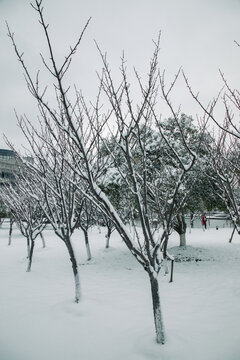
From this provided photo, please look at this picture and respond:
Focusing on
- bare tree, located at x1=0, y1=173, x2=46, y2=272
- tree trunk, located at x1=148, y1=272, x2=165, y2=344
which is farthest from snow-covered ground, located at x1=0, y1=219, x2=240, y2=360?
bare tree, located at x1=0, y1=173, x2=46, y2=272

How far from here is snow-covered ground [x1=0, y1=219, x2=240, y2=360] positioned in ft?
11.3

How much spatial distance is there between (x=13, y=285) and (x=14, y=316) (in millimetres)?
2834

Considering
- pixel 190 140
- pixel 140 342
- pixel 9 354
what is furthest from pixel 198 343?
pixel 190 140

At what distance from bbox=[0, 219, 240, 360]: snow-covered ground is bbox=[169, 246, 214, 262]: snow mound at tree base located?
1359 mm

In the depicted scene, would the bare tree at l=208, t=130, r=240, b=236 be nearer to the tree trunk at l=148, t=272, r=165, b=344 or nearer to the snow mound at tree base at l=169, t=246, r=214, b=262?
the tree trunk at l=148, t=272, r=165, b=344

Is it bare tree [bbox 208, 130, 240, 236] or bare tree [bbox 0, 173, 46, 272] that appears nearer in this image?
bare tree [bbox 208, 130, 240, 236]

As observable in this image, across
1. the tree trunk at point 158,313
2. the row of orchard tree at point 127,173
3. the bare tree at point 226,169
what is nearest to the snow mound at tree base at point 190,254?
the row of orchard tree at point 127,173

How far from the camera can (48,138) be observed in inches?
195

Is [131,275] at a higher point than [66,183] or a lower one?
lower

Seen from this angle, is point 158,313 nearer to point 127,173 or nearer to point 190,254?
point 127,173

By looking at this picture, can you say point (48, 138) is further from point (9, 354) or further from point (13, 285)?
point (13, 285)

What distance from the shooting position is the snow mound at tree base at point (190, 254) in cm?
1073

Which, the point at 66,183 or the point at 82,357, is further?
the point at 66,183

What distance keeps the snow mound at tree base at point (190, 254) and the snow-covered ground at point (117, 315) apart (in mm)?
1359
